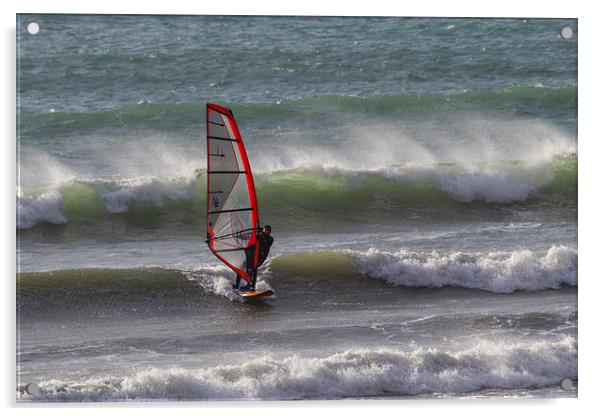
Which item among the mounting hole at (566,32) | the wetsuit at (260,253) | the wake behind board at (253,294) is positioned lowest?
the wake behind board at (253,294)

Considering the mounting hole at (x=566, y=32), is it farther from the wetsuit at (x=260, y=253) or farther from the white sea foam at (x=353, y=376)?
the wetsuit at (x=260, y=253)

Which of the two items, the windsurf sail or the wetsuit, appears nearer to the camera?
the windsurf sail

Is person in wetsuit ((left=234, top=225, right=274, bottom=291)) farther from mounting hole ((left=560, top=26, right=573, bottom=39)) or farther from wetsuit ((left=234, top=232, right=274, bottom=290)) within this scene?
mounting hole ((left=560, top=26, right=573, bottom=39))

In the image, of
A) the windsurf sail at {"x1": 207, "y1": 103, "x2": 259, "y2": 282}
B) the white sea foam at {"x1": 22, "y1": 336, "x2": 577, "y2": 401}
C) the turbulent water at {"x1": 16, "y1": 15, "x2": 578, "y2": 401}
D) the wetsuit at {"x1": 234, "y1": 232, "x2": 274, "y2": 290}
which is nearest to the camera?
the white sea foam at {"x1": 22, "y1": 336, "x2": 577, "y2": 401}

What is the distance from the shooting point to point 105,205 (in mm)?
8219

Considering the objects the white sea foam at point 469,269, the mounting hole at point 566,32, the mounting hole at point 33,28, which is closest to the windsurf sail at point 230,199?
the white sea foam at point 469,269

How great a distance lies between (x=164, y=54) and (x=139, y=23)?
0.95 feet

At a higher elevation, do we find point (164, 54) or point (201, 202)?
point (164, 54)

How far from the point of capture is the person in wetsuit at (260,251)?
26.8 feet

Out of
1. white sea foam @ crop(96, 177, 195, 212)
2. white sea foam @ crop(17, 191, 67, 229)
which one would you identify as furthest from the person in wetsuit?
white sea foam @ crop(17, 191, 67, 229)

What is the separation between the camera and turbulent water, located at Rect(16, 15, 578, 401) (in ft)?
26.0

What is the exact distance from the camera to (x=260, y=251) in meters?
8.18
